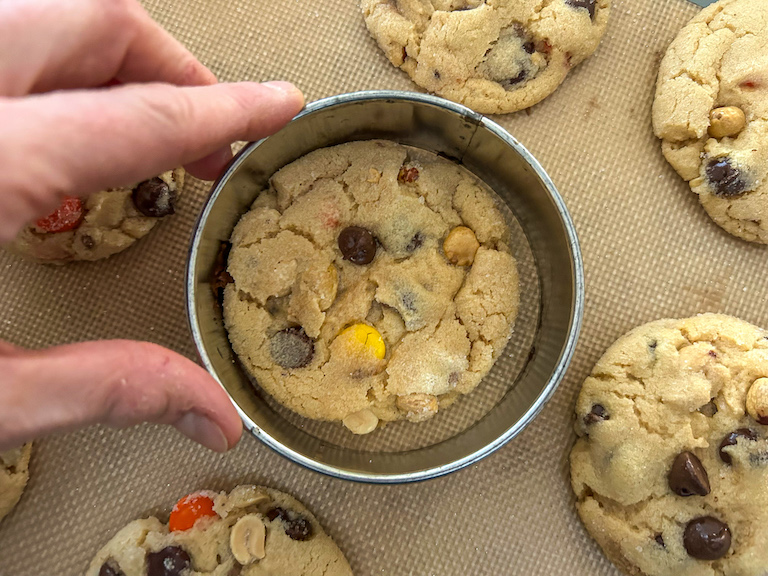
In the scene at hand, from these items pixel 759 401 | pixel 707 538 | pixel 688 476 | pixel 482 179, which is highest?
pixel 482 179

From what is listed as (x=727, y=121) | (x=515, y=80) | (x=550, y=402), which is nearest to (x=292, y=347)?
(x=550, y=402)

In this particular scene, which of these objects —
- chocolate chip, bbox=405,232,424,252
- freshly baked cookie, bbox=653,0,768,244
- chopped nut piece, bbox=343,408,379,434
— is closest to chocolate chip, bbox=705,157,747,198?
freshly baked cookie, bbox=653,0,768,244

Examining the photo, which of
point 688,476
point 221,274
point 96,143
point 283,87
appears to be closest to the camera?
point 96,143

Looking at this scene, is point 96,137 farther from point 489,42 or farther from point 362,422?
point 489,42

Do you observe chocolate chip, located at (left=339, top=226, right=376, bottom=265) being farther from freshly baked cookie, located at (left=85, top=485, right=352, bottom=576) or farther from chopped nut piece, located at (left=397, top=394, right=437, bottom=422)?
freshly baked cookie, located at (left=85, top=485, right=352, bottom=576)

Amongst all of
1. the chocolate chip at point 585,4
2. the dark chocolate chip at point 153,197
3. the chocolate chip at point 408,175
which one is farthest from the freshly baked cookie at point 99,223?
the chocolate chip at point 585,4

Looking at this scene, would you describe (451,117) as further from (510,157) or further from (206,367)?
(206,367)

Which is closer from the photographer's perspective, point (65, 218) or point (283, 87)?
point (283, 87)
